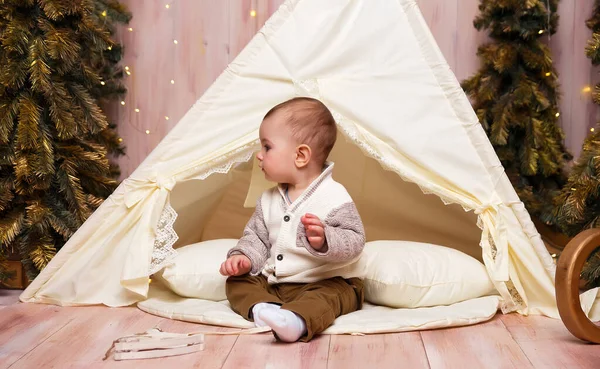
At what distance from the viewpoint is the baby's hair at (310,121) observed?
A: 2000mm

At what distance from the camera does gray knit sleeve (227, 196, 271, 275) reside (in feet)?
6.66

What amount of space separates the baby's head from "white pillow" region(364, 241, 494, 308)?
1.23 feet

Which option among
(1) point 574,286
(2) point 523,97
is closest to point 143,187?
(1) point 574,286

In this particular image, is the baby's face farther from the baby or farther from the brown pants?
the brown pants

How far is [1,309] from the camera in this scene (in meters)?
2.13

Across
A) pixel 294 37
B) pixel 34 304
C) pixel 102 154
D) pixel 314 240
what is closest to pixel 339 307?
pixel 314 240

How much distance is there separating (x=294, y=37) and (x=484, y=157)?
63 cm

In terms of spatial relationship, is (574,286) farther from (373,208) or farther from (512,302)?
(373,208)

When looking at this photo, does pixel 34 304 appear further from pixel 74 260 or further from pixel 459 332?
pixel 459 332

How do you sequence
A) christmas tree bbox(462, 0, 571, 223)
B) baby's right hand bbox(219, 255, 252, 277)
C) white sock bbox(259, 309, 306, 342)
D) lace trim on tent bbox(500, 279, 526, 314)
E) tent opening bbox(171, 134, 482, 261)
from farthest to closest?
christmas tree bbox(462, 0, 571, 223), tent opening bbox(171, 134, 482, 261), lace trim on tent bbox(500, 279, 526, 314), baby's right hand bbox(219, 255, 252, 277), white sock bbox(259, 309, 306, 342)

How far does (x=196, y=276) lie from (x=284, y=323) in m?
→ 0.51

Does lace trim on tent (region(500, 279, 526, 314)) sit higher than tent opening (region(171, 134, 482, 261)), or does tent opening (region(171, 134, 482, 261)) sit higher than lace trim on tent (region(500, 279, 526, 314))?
tent opening (region(171, 134, 482, 261))

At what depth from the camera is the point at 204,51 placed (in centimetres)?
302

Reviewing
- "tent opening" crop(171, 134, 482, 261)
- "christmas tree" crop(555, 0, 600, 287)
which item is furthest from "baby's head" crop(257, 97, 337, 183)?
"christmas tree" crop(555, 0, 600, 287)
